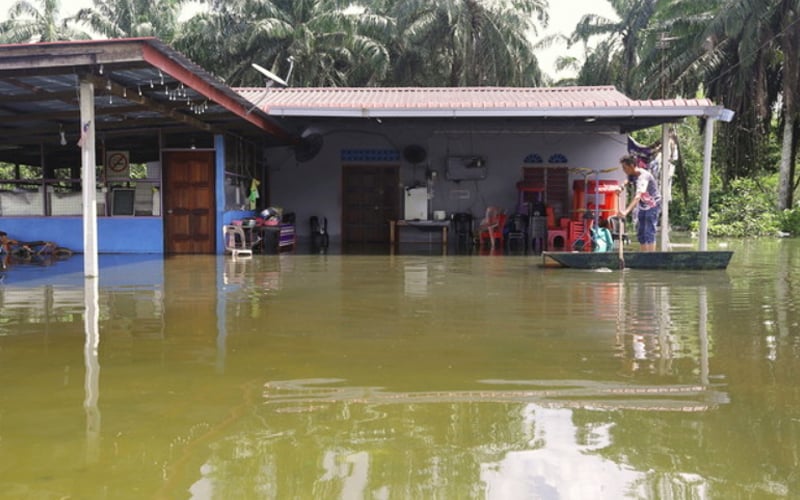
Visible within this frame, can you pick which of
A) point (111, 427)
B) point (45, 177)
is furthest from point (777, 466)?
point (45, 177)

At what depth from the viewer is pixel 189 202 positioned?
13523 mm

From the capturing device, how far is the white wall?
16688 mm

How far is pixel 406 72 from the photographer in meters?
28.5

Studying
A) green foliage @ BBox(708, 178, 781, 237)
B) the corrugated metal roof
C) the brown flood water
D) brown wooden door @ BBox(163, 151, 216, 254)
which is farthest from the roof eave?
green foliage @ BBox(708, 178, 781, 237)

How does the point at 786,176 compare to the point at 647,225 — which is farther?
the point at 786,176

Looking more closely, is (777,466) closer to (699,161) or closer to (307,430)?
(307,430)

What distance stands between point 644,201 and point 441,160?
7.53 metres

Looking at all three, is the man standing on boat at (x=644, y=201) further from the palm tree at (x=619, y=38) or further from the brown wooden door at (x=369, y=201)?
the palm tree at (x=619, y=38)

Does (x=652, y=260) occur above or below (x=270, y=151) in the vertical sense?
Result: below

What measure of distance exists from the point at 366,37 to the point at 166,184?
581 inches

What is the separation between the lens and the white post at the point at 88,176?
899 centimetres

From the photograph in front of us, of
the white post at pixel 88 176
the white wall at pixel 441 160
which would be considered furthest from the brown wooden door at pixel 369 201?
the white post at pixel 88 176

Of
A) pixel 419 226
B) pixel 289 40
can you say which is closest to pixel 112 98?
pixel 419 226

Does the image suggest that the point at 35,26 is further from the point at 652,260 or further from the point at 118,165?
the point at 652,260
